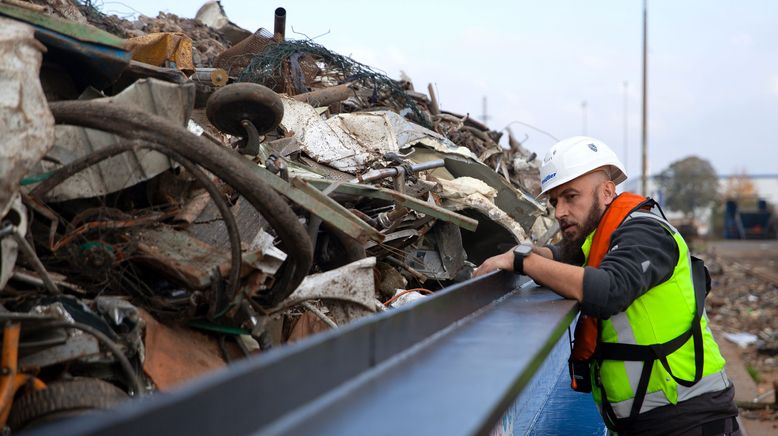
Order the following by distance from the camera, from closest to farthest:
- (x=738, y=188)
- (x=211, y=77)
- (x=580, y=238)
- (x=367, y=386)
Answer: (x=367, y=386), (x=580, y=238), (x=211, y=77), (x=738, y=188)

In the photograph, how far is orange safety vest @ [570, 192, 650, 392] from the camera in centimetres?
292

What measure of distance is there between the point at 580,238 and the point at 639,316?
51cm

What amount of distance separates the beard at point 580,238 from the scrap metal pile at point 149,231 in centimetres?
85

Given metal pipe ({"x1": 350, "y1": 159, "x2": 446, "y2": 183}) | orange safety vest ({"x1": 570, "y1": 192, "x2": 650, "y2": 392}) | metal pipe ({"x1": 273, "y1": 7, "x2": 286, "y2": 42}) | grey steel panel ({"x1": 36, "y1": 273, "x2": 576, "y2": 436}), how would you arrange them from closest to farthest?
grey steel panel ({"x1": 36, "y1": 273, "x2": 576, "y2": 436}), orange safety vest ({"x1": 570, "y1": 192, "x2": 650, "y2": 392}), metal pipe ({"x1": 350, "y1": 159, "x2": 446, "y2": 183}), metal pipe ({"x1": 273, "y1": 7, "x2": 286, "y2": 42})

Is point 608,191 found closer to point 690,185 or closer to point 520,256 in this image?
point 520,256

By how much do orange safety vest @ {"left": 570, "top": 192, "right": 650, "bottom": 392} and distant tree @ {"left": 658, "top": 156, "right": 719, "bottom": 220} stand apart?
164 ft

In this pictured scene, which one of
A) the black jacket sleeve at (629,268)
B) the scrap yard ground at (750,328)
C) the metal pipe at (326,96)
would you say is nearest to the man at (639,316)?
the black jacket sleeve at (629,268)

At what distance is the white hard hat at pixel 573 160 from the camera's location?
3055mm

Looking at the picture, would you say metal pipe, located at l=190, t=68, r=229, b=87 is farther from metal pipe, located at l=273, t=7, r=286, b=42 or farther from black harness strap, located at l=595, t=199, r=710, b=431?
black harness strap, located at l=595, t=199, r=710, b=431

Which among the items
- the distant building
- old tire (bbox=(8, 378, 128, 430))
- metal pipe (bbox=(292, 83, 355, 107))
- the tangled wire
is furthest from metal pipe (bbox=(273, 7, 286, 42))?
the distant building

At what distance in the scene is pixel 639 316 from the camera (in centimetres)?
279

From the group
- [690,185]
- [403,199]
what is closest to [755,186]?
[690,185]

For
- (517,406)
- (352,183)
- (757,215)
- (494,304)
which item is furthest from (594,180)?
(757,215)

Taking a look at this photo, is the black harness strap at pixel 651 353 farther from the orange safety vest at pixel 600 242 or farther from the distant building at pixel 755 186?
the distant building at pixel 755 186
